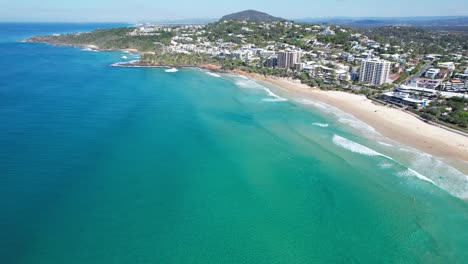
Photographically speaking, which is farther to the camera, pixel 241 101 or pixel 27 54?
pixel 27 54

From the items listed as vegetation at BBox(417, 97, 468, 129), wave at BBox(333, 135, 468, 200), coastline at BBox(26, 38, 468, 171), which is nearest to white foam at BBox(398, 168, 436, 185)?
wave at BBox(333, 135, 468, 200)

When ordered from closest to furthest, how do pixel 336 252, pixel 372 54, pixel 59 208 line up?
pixel 336 252, pixel 59 208, pixel 372 54

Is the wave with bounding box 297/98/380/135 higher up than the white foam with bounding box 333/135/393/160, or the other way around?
the white foam with bounding box 333/135/393/160

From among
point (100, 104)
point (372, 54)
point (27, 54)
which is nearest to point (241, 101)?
point (100, 104)

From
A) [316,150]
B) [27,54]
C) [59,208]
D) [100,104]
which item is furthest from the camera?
[27,54]

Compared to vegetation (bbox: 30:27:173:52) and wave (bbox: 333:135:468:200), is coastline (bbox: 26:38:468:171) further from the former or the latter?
vegetation (bbox: 30:27:173:52)

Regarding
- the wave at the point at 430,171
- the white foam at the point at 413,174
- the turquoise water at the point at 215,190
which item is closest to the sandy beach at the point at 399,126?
the wave at the point at 430,171

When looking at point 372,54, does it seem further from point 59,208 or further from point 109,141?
point 59,208
